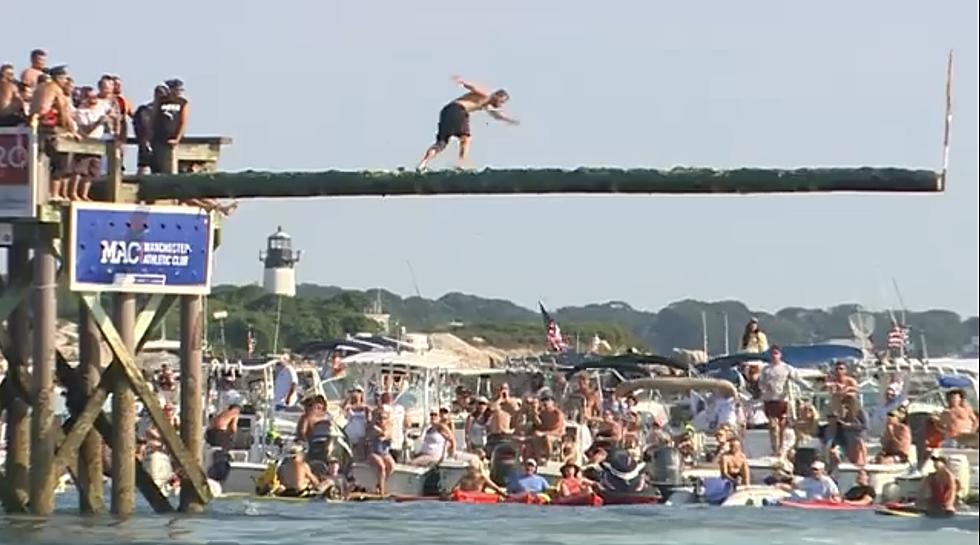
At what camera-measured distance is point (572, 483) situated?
2612 centimetres

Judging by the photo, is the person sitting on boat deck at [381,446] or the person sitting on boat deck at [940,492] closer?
the person sitting on boat deck at [940,492]

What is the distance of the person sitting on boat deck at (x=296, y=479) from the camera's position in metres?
27.1

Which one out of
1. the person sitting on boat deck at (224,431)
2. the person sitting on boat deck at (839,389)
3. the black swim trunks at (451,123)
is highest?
the black swim trunks at (451,123)

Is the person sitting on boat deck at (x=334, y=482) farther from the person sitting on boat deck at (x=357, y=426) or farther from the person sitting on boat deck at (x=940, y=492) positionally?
the person sitting on boat deck at (x=940, y=492)

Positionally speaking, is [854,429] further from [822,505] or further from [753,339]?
[753,339]

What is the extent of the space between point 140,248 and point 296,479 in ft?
23.1

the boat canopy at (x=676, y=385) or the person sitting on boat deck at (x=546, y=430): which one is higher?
the boat canopy at (x=676, y=385)

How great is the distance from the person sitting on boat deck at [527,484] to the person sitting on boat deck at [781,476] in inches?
106

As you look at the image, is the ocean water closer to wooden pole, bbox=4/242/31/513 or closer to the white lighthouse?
wooden pole, bbox=4/242/31/513

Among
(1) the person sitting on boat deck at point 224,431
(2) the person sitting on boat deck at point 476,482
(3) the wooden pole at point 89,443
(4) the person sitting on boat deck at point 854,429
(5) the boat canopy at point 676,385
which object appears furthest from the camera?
(5) the boat canopy at point 676,385

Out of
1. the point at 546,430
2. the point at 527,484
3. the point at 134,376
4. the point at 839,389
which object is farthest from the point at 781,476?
the point at 134,376

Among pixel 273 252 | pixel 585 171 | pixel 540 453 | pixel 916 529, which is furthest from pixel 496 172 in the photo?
pixel 273 252

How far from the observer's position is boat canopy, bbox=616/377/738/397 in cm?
3182

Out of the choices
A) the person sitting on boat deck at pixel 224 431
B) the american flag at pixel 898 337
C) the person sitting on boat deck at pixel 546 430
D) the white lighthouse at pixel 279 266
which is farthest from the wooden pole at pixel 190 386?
the white lighthouse at pixel 279 266
